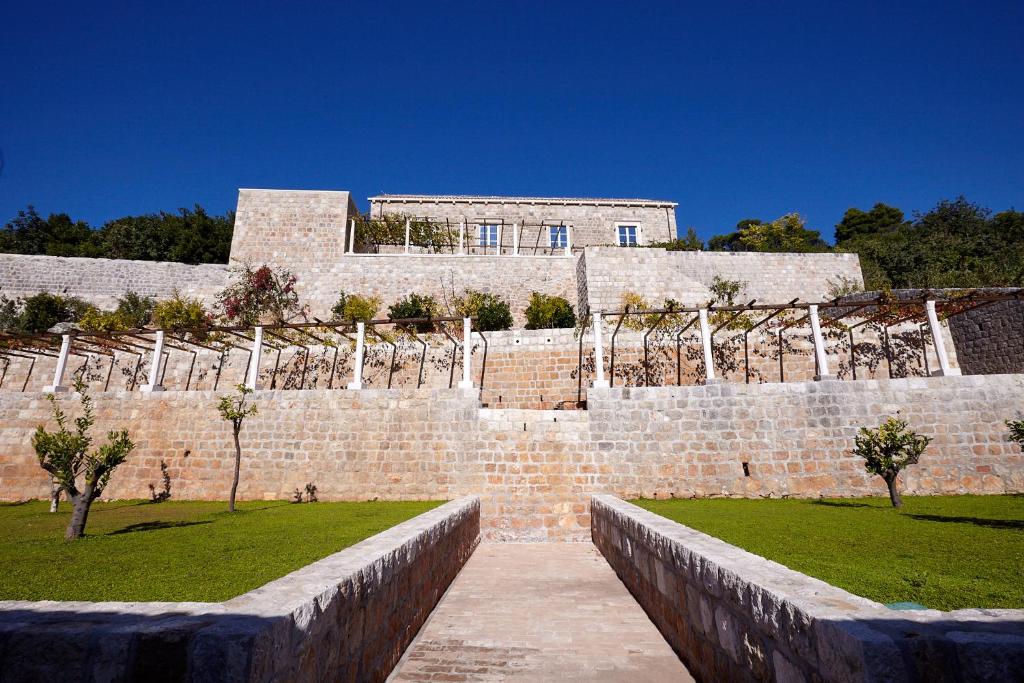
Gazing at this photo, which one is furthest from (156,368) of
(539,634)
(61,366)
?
(539,634)

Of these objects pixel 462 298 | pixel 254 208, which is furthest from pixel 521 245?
pixel 254 208

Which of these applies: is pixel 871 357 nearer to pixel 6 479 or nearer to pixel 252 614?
pixel 252 614

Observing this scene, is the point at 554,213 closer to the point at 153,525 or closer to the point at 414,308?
the point at 414,308

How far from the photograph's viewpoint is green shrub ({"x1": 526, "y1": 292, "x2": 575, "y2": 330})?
75.3 ft

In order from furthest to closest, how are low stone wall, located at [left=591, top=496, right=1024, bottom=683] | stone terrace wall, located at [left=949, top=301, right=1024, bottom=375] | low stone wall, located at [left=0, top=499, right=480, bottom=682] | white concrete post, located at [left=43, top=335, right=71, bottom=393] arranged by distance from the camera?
stone terrace wall, located at [left=949, top=301, right=1024, bottom=375], white concrete post, located at [left=43, top=335, right=71, bottom=393], low stone wall, located at [left=0, top=499, right=480, bottom=682], low stone wall, located at [left=591, top=496, right=1024, bottom=683]

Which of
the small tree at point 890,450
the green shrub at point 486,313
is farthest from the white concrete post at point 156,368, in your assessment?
the small tree at point 890,450

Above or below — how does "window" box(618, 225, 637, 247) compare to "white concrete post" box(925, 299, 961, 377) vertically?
above

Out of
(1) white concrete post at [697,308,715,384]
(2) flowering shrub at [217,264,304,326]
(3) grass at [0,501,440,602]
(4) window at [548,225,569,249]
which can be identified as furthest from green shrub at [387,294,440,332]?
(3) grass at [0,501,440,602]

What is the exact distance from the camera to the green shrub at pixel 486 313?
73.8 feet

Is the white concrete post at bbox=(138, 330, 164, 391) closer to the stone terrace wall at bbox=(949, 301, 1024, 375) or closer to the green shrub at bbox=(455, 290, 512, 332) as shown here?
the green shrub at bbox=(455, 290, 512, 332)

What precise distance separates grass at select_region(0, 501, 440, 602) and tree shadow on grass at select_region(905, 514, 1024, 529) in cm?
829

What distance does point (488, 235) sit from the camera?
33.5 meters

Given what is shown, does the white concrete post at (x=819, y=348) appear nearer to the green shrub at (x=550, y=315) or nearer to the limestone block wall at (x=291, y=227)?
the green shrub at (x=550, y=315)

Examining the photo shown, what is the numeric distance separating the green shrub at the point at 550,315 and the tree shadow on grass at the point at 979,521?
16.0m
